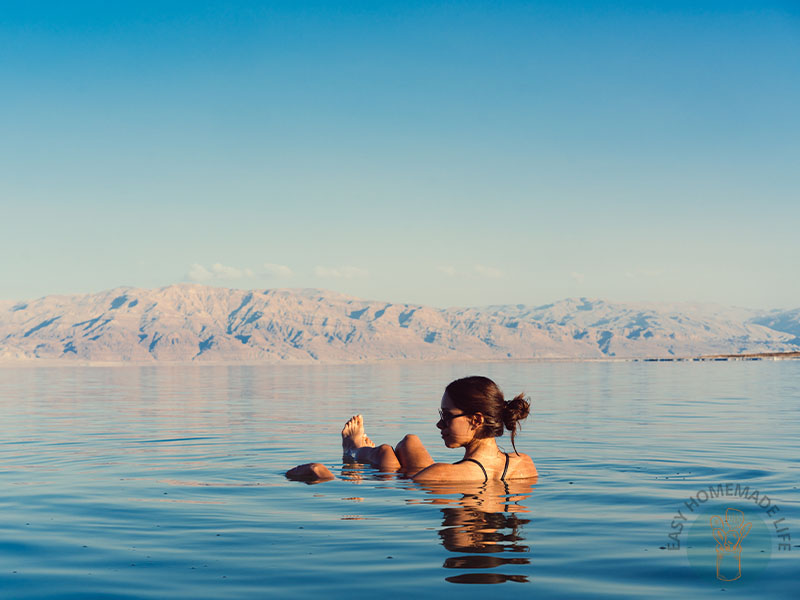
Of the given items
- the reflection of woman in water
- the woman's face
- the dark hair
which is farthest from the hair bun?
the reflection of woman in water

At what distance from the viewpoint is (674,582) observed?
6.49 metres

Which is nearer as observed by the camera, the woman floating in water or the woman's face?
the woman floating in water

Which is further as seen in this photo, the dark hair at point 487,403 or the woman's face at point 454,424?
the woman's face at point 454,424

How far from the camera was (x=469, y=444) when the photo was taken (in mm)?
9797

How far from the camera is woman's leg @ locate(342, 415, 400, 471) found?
1208 cm

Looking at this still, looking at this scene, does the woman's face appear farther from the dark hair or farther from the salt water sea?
the salt water sea

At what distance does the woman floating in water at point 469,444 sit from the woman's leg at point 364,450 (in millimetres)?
15
